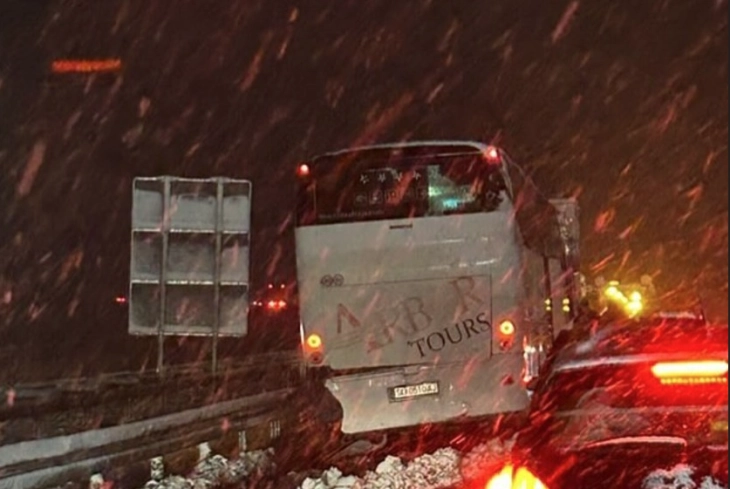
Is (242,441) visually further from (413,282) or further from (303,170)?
(303,170)

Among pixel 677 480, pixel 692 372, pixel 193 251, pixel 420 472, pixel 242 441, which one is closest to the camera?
pixel 677 480

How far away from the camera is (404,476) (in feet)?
42.8

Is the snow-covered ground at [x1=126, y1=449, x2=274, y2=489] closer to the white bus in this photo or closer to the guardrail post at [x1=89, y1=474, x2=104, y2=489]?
the guardrail post at [x1=89, y1=474, x2=104, y2=489]

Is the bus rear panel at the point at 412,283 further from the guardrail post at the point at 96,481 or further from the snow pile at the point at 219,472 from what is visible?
the guardrail post at the point at 96,481

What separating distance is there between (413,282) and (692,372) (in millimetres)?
8871

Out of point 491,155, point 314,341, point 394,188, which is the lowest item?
point 314,341

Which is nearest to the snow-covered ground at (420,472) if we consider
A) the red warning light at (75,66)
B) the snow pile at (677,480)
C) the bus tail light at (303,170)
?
the bus tail light at (303,170)

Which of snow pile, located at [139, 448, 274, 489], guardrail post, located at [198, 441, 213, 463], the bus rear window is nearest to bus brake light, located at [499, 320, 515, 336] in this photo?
the bus rear window

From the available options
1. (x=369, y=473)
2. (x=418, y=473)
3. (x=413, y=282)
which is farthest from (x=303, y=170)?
(x=418, y=473)

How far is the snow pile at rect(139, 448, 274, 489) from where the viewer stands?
40.2ft

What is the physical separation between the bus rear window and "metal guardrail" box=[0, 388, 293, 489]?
2.35m

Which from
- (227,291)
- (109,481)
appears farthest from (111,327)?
(109,481)

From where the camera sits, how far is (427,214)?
626 inches

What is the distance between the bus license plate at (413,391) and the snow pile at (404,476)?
68.2 inches
